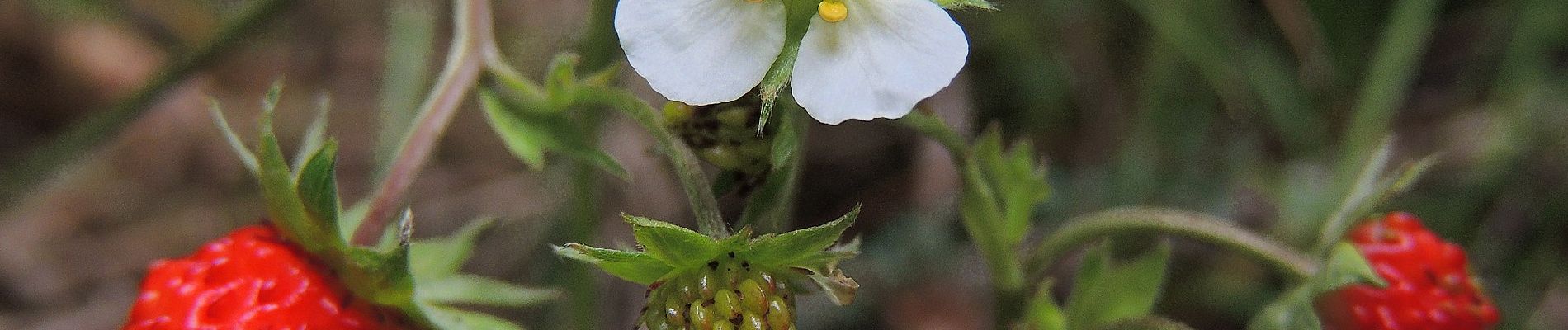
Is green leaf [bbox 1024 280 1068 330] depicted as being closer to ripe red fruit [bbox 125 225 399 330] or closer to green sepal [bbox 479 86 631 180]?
green sepal [bbox 479 86 631 180]

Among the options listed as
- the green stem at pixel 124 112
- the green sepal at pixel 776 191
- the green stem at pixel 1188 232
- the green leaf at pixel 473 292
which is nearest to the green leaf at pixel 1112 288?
the green stem at pixel 1188 232

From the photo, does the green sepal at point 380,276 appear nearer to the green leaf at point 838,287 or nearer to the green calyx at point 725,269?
the green calyx at point 725,269

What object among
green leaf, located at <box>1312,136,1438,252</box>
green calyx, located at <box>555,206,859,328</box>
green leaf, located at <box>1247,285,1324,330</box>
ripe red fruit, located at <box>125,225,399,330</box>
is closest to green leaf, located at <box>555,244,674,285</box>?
green calyx, located at <box>555,206,859,328</box>

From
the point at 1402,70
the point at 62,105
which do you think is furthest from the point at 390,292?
the point at 62,105

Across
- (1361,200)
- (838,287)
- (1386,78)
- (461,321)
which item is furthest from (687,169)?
(1386,78)

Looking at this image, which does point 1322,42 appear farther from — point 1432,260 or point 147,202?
point 147,202

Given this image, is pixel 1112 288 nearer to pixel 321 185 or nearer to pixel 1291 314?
pixel 1291 314
